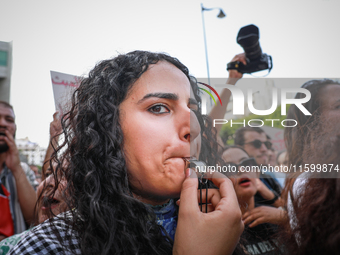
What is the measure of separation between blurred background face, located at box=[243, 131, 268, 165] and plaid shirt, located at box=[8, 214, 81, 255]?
6.96 ft

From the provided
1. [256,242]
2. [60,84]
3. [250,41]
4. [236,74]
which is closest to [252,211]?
[256,242]

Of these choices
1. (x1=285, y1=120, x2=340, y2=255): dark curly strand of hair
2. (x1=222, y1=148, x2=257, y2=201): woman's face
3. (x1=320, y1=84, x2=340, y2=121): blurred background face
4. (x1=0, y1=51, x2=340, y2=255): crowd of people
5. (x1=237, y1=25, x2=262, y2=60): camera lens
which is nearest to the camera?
(x1=285, y1=120, x2=340, y2=255): dark curly strand of hair

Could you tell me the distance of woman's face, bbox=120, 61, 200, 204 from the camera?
109 centimetres

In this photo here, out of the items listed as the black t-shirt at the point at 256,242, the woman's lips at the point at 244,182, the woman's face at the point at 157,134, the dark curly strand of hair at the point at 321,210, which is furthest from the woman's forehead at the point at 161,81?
the woman's lips at the point at 244,182

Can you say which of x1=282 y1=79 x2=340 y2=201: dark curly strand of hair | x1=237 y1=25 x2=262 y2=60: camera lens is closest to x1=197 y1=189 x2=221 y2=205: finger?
x1=282 y1=79 x2=340 y2=201: dark curly strand of hair

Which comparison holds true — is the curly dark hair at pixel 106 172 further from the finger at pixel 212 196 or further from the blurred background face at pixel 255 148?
the blurred background face at pixel 255 148

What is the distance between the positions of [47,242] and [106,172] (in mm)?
347

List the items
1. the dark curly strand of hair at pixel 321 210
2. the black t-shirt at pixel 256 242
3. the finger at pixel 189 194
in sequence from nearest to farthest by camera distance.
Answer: the dark curly strand of hair at pixel 321 210 → the finger at pixel 189 194 → the black t-shirt at pixel 256 242

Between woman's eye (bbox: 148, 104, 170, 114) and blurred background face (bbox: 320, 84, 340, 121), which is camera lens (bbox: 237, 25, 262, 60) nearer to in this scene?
blurred background face (bbox: 320, 84, 340, 121)

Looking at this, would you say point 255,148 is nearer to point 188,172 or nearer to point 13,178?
point 188,172

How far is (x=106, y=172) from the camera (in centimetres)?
115

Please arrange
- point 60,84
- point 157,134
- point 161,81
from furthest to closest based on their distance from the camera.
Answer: point 60,84 < point 161,81 < point 157,134

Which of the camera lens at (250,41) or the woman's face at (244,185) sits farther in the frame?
the camera lens at (250,41)

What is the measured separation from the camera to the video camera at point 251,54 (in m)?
2.42
